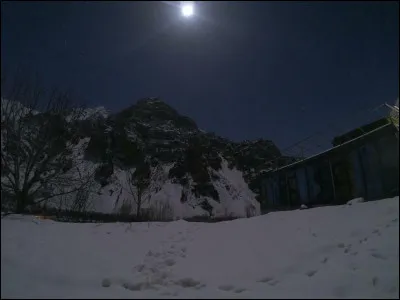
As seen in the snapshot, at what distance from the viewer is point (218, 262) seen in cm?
661

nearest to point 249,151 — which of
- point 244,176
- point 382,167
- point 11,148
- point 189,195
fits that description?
point 244,176

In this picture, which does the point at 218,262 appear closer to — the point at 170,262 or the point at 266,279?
the point at 170,262

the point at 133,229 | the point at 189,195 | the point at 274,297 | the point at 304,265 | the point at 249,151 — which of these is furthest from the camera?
the point at 249,151

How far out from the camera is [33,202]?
11367mm

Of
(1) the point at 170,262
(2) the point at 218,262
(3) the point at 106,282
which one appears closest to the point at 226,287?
(2) the point at 218,262

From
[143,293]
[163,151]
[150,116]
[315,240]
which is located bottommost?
[143,293]

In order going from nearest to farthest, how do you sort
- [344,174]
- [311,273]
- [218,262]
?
[311,273] < [218,262] < [344,174]

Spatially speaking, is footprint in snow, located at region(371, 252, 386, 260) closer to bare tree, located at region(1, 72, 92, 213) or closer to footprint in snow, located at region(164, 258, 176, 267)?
footprint in snow, located at region(164, 258, 176, 267)

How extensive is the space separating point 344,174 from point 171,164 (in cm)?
5570

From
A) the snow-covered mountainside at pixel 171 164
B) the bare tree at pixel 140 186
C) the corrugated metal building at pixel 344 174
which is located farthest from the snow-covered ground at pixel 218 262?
the snow-covered mountainside at pixel 171 164

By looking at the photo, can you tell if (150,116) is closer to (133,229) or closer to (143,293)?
(133,229)

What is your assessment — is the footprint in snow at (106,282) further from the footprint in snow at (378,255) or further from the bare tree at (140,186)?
the bare tree at (140,186)

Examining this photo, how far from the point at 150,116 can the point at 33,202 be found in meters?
83.7

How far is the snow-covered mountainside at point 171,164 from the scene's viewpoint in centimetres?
5097
